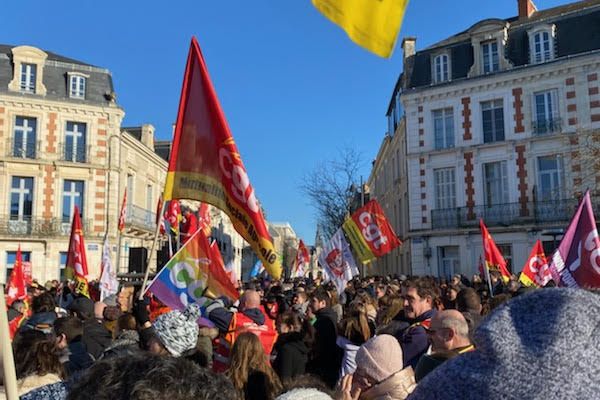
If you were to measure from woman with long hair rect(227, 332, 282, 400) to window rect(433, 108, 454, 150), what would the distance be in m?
24.8

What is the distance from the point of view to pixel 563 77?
979 inches

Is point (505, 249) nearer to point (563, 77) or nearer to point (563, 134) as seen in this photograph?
point (563, 134)

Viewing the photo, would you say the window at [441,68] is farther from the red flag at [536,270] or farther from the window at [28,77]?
the window at [28,77]

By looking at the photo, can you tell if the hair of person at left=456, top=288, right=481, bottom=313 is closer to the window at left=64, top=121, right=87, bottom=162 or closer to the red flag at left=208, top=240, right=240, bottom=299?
the red flag at left=208, top=240, right=240, bottom=299

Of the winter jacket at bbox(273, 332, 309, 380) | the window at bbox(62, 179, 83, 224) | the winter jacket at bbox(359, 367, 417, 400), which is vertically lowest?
the winter jacket at bbox(273, 332, 309, 380)

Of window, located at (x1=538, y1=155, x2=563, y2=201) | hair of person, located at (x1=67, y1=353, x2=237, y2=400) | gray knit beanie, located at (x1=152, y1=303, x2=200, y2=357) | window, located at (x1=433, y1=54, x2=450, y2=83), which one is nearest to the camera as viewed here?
hair of person, located at (x1=67, y1=353, x2=237, y2=400)

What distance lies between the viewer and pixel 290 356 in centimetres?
488

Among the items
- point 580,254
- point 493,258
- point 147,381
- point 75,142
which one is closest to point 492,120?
point 493,258

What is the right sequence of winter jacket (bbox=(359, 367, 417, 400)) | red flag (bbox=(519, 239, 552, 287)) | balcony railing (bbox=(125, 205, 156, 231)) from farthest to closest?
balcony railing (bbox=(125, 205, 156, 231))
red flag (bbox=(519, 239, 552, 287))
winter jacket (bbox=(359, 367, 417, 400))

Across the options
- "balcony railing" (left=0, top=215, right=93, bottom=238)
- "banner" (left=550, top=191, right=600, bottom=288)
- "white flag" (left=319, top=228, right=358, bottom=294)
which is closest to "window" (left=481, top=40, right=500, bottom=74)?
"white flag" (left=319, top=228, right=358, bottom=294)

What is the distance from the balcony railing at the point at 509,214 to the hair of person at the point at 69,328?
23.0 m

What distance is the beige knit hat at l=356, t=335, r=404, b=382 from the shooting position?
10.3 ft

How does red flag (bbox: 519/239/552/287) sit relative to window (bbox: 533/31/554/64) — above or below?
below

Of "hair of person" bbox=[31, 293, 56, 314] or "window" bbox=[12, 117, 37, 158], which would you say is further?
"window" bbox=[12, 117, 37, 158]
